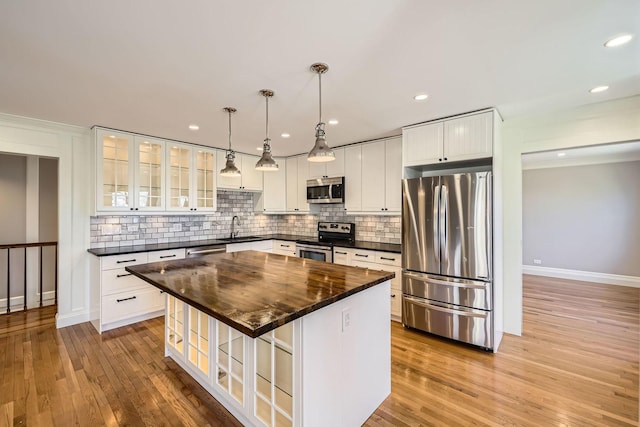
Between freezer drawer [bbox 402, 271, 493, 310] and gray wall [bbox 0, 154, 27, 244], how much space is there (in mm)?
5584

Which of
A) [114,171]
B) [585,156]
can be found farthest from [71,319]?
[585,156]

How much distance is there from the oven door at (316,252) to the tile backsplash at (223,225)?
2.18ft

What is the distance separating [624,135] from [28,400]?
5.59m

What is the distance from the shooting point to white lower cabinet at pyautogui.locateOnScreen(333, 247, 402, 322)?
11.5 ft

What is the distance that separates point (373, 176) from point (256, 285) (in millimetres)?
2717

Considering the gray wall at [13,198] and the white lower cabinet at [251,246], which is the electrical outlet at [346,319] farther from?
the gray wall at [13,198]

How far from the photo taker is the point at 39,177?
430cm

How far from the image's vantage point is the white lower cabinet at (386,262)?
351 cm

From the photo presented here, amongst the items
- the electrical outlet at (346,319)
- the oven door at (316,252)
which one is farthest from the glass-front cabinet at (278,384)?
the oven door at (316,252)

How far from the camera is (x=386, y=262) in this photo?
3.61 m

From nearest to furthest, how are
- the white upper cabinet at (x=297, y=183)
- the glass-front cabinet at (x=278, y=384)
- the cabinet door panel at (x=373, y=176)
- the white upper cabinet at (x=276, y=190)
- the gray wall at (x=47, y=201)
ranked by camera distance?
the glass-front cabinet at (x=278, y=384)
the cabinet door panel at (x=373, y=176)
the gray wall at (x=47, y=201)
the white upper cabinet at (x=297, y=183)
the white upper cabinet at (x=276, y=190)

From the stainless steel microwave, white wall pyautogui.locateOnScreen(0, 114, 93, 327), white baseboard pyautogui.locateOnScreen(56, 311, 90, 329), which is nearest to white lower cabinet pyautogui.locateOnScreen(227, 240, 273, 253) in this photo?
the stainless steel microwave

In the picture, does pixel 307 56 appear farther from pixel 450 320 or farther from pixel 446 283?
pixel 450 320

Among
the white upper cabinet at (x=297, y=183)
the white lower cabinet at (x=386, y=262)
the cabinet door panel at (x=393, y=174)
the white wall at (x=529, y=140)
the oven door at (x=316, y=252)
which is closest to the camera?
the white wall at (x=529, y=140)
